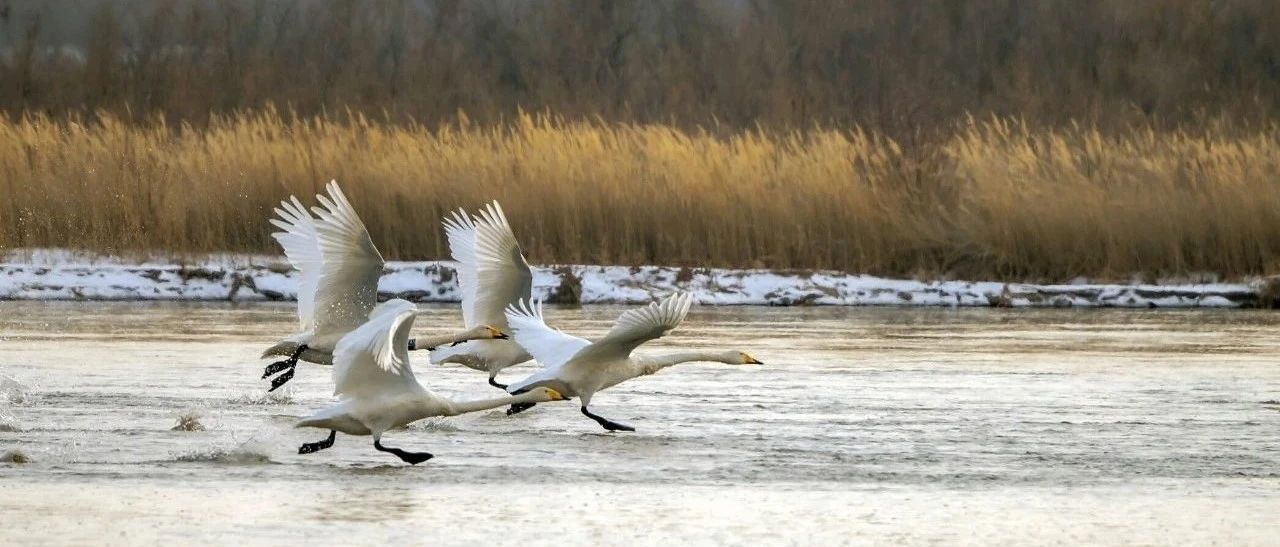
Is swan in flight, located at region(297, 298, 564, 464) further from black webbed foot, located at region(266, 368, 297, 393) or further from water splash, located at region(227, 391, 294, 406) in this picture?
black webbed foot, located at region(266, 368, 297, 393)

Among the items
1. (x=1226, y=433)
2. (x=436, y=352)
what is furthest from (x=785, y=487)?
(x=436, y=352)

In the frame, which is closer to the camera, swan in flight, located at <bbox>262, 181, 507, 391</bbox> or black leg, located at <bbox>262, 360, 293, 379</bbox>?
swan in flight, located at <bbox>262, 181, 507, 391</bbox>

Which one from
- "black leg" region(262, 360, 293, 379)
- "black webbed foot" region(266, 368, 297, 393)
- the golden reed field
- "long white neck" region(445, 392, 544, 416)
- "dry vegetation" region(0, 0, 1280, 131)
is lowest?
"long white neck" region(445, 392, 544, 416)

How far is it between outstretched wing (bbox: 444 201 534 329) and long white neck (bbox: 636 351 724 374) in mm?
1691

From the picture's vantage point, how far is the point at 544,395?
27.0 ft

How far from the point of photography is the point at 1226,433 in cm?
842

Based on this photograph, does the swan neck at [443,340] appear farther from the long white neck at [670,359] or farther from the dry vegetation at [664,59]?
the dry vegetation at [664,59]

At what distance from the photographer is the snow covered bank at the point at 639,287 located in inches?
626

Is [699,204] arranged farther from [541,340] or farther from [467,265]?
[541,340]

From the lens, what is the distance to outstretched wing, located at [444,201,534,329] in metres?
10.9

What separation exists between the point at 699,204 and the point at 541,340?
7.48 meters

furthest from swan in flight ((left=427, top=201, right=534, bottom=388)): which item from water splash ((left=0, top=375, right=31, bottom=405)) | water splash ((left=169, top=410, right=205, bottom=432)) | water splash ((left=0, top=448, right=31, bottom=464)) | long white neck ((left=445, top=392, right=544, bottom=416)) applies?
water splash ((left=0, top=448, right=31, bottom=464))

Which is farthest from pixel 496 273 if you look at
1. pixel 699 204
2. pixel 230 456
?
pixel 699 204

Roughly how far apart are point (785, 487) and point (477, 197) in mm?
10008
